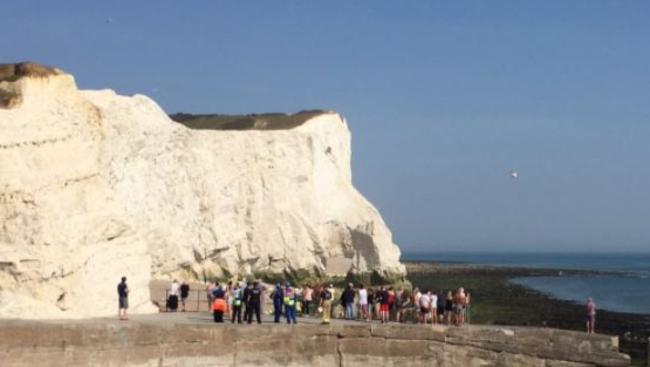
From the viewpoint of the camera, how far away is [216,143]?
161 feet

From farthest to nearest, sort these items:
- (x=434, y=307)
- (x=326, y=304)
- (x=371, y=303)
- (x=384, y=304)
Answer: (x=371, y=303) < (x=434, y=307) < (x=384, y=304) < (x=326, y=304)

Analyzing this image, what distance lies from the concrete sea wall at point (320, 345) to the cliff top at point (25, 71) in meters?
7.01

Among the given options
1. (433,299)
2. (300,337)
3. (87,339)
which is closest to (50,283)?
(87,339)

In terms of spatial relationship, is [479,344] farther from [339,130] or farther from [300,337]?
[339,130]

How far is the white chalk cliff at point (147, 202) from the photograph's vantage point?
24.3 m

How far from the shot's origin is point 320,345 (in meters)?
24.2

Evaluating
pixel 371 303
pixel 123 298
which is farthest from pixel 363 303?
pixel 123 298

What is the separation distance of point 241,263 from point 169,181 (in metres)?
6.69

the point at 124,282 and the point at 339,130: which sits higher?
the point at 339,130

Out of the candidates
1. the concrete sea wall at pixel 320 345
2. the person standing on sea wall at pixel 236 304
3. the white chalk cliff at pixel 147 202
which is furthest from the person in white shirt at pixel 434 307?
the white chalk cliff at pixel 147 202

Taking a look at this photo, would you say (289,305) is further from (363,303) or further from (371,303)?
(371,303)

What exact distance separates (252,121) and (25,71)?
3553cm

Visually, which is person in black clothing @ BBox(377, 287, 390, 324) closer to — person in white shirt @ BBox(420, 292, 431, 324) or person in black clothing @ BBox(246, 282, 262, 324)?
person in white shirt @ BBox(420, 292, 431, 324)

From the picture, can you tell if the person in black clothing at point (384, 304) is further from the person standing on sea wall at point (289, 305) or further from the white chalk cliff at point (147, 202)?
the white chalk cliff at point (147, 202)
